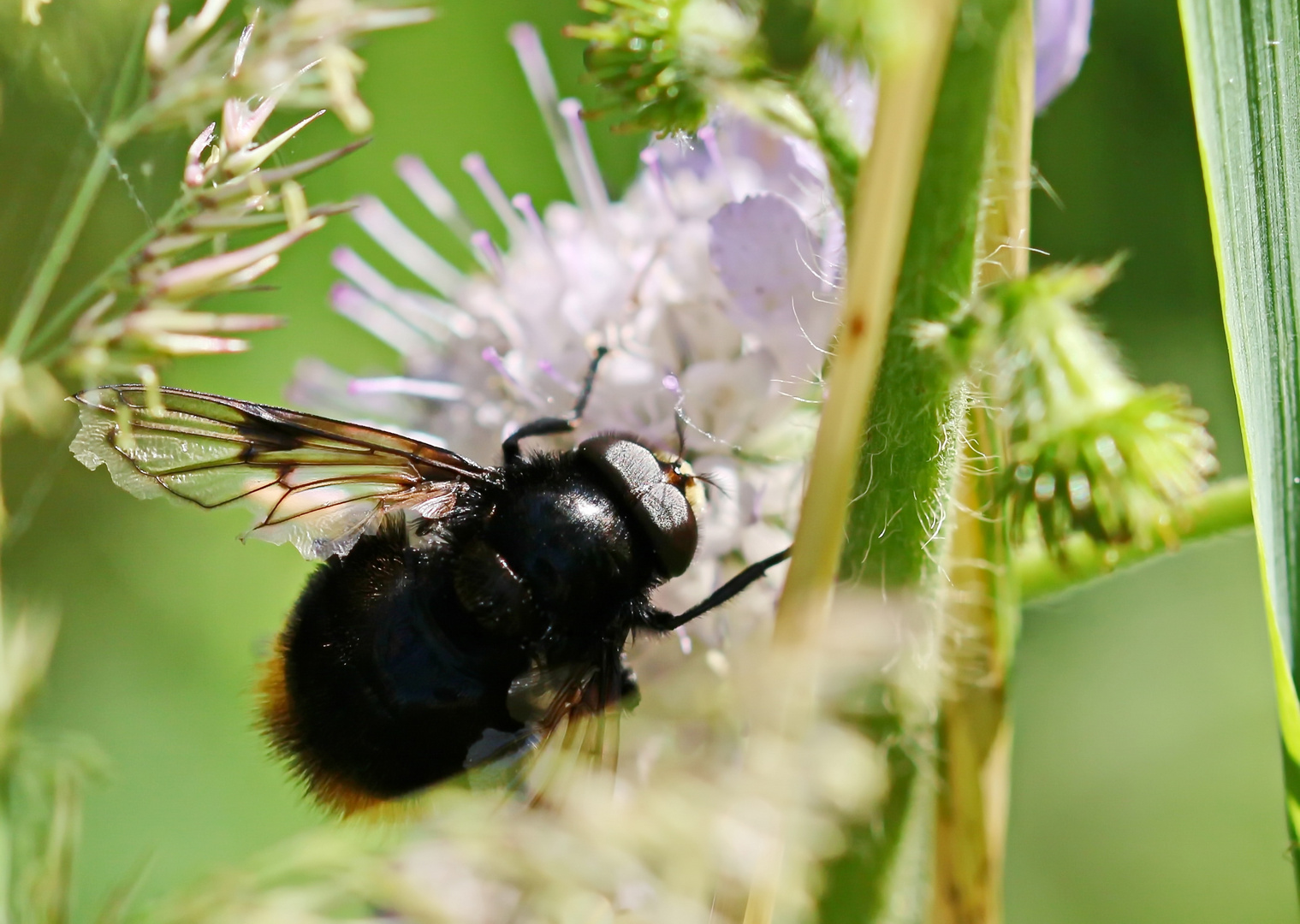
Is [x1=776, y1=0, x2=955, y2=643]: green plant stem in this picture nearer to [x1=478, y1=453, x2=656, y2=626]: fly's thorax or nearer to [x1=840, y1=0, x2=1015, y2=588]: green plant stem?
[x1=840, y1=0, x2=1015, y2=588]: green plant stem

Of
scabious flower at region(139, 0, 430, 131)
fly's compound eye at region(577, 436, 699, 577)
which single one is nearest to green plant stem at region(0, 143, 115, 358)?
scabious flower at region(139, 0, 430, 131)

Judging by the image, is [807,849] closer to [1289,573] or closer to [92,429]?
[1289,573]

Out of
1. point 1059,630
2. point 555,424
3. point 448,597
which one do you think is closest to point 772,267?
point 555,424

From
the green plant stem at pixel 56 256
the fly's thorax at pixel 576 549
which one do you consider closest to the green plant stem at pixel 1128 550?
the fly's thorax at pixel 576 549

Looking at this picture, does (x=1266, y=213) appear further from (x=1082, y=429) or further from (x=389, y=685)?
(x=389, y=685)

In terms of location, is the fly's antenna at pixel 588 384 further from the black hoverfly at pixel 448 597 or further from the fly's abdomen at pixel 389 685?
the fly's abdomen at pixel 389 685
